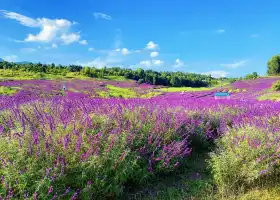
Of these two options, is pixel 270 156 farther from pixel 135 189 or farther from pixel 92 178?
Answer: pixel 92 178

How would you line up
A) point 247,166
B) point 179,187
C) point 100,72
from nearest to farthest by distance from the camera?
point 247,166 → point 179,187 → point 100,72

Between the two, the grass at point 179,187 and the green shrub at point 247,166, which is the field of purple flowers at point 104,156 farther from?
the grass at point 179,187

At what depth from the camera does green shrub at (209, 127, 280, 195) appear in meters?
3.56

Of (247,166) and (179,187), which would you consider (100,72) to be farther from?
(247,166)

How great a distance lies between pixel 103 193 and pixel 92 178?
10.7 inches

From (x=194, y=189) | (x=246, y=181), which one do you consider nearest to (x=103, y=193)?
(x=194, y=189)

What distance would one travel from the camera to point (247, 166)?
3660 millimetres

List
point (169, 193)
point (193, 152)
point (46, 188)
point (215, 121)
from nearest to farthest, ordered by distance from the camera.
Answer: point (46, 188) < point (169, 193) < point (193, 152) < point (215, 121)

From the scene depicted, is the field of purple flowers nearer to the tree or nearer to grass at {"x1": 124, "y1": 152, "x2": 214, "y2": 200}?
grass at {"x1": 124, "y1": 152, "x2": 214, "y2": 200}

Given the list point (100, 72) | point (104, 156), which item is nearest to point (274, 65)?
point (100, 72)

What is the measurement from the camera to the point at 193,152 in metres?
5.29

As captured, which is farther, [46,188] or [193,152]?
[193,152]

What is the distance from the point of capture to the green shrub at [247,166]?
3.56 m

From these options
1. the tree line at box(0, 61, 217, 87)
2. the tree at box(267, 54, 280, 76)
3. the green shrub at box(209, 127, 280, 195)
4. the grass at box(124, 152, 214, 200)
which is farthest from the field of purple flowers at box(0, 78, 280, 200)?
the tree at box(267, 54, 280, 76)
